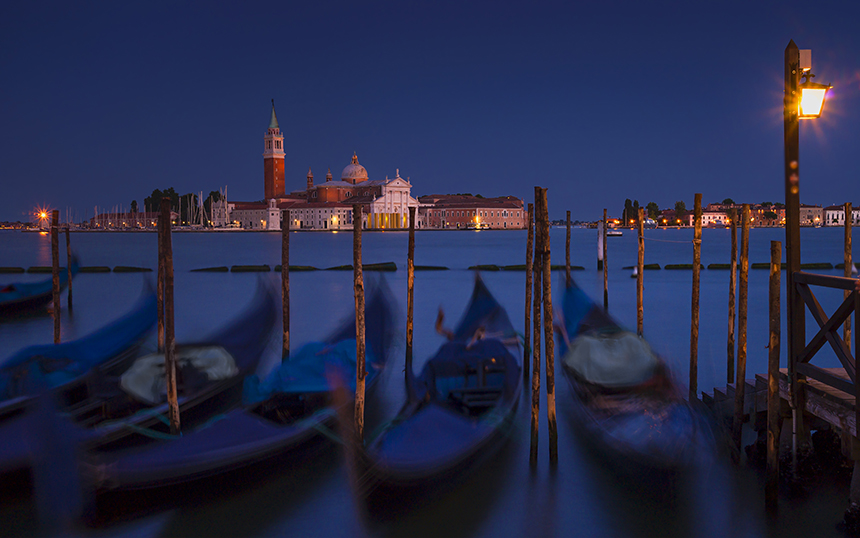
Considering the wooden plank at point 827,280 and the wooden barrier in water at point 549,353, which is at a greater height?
the wooden plank at point 827,280

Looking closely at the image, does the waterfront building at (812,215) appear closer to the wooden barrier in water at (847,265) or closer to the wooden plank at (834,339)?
the wooden barrier in water at (847,265)

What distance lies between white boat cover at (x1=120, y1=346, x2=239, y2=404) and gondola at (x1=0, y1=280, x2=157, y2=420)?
31 cm

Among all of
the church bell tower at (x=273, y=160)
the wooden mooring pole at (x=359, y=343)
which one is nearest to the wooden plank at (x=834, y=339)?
the wooden mooring pole at (x=359, y=343)

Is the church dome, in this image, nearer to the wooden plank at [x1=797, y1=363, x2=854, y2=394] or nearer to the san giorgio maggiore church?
the san giorgio maggiore church

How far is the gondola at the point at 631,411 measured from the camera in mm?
3508

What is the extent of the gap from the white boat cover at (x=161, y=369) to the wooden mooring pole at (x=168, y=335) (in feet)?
0.29

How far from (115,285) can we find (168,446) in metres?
14.4

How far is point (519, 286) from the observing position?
51.2 ft

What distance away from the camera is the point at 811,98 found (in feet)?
9.34

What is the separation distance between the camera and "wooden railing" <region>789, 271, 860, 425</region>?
9.02 ft

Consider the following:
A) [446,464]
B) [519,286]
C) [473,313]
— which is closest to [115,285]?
[519,286]

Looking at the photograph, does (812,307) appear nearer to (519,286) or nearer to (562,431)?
(562,431)

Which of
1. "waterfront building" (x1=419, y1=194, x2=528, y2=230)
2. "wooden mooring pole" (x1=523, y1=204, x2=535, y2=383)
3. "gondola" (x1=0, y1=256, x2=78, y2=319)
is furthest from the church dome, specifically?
"wooden mooring pole" (x1=523, y1=204, x2=535, y2=383)

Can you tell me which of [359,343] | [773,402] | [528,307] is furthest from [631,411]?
[528,307]
